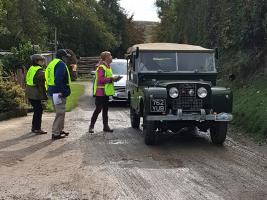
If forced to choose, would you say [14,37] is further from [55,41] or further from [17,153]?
[17,153]

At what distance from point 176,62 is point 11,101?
5.79 m

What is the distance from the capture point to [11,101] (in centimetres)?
1479

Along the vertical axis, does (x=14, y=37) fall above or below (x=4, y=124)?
above

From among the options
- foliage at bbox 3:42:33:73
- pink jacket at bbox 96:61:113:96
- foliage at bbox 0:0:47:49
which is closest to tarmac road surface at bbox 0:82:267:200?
pink jacket at bbox 96:61:113:96

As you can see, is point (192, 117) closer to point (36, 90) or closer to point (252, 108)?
point (252, 108)

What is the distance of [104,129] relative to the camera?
12.0 metres

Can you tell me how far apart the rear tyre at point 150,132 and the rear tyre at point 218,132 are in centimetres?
123

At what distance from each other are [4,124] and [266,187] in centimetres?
848

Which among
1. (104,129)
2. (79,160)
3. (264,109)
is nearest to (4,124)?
(104,129)

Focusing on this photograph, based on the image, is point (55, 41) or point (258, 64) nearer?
point (258, 64)

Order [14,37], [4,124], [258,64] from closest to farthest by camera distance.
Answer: [4,124] → [258,64] → [14,37]

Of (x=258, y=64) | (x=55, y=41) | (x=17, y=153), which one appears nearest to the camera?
(x=17, y=153)

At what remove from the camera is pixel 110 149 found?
9.62 metres

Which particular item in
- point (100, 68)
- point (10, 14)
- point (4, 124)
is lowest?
point (4, 124)
